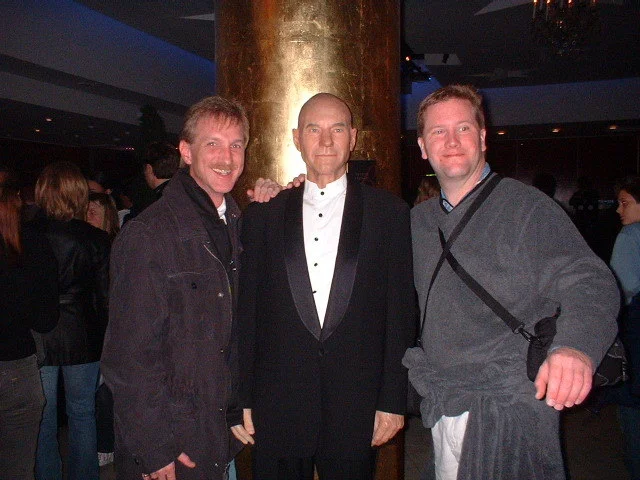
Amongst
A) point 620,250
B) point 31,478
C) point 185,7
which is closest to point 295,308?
point 31,478

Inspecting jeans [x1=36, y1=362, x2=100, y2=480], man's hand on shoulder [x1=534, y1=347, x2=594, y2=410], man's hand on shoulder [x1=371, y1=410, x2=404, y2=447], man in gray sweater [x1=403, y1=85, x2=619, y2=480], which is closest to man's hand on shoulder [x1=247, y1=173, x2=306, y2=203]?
man in gray sweater [x1=403, y1=85, x2=619, y2=480]

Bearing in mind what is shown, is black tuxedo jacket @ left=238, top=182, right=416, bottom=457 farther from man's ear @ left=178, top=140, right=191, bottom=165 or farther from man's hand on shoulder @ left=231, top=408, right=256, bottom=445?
man's ear @ left=178, top=140, right=191, bottom=165

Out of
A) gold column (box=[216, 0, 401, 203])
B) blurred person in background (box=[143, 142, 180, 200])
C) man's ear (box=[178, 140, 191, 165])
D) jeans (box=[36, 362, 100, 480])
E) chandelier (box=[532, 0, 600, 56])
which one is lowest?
jeans (box=[36, 362, 100, 480])

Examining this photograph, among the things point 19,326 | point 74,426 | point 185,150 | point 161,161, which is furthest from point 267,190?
point 74,426

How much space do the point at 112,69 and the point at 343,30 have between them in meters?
6.70

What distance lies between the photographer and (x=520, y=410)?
160 centimetres

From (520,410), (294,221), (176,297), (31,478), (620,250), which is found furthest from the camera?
(620,250)

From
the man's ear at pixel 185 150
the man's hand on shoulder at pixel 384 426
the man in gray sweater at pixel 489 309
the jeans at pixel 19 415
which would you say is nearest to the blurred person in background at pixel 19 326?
the jeans at pixel 19 415

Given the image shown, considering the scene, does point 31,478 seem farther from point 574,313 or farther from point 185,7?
point 185,7

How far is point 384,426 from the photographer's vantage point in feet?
6.04

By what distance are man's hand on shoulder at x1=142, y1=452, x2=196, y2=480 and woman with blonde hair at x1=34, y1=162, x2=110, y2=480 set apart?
1494mm

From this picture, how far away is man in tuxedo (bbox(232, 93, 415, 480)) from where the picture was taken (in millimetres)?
1807

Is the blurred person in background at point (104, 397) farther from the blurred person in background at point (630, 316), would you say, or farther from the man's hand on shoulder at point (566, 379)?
the blurred person in background at point (630, 316)

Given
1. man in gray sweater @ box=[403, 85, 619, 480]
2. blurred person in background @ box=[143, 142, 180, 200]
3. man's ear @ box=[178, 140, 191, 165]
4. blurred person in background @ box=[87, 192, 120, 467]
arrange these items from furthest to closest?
blurred person in background @ box=[143, 142, 180, 200]
blurred person in background @ box=[87, 192, 120, 467]
man's ear @ box=[178, 140, 191, 165]
man in gray sweater @ box=[403, 85, 619, 480]
